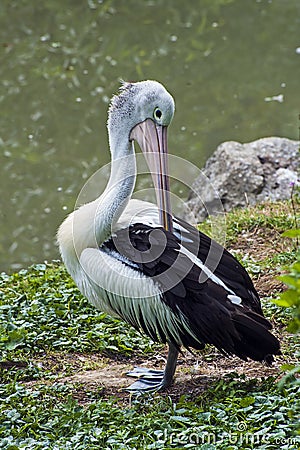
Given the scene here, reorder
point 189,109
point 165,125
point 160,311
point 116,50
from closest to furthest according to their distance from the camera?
point 160,311, point 165,125, point 189,109, point 116,50

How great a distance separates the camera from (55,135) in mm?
9219

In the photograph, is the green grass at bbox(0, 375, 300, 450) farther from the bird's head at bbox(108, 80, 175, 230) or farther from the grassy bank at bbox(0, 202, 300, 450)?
the bird's head at bbox(108, 80, 175, 230)

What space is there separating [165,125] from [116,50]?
734 cm

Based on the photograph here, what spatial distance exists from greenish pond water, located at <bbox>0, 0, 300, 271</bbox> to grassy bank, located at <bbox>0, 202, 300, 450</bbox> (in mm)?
2194

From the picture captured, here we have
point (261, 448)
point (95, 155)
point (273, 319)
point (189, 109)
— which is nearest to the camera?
point (261, 448)

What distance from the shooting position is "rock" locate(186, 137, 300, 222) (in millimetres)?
6863

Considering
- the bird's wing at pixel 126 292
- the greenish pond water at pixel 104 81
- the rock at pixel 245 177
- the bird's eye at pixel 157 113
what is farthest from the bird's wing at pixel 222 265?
the greenish pond water at pixel 104 81

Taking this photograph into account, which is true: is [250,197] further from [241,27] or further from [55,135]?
[241,27]

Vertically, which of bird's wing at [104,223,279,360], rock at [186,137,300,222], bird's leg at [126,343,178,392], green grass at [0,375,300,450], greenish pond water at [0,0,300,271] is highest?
greenish pond water at [0,0,300,271]

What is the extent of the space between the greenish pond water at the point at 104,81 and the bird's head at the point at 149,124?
9.40ft

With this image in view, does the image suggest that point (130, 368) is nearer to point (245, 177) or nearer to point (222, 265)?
point (222, 265)

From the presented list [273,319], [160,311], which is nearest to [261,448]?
[160,311]

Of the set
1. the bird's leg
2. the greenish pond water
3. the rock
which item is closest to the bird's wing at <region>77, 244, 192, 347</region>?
the bird's leg

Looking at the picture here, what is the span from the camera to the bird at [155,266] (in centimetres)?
379
